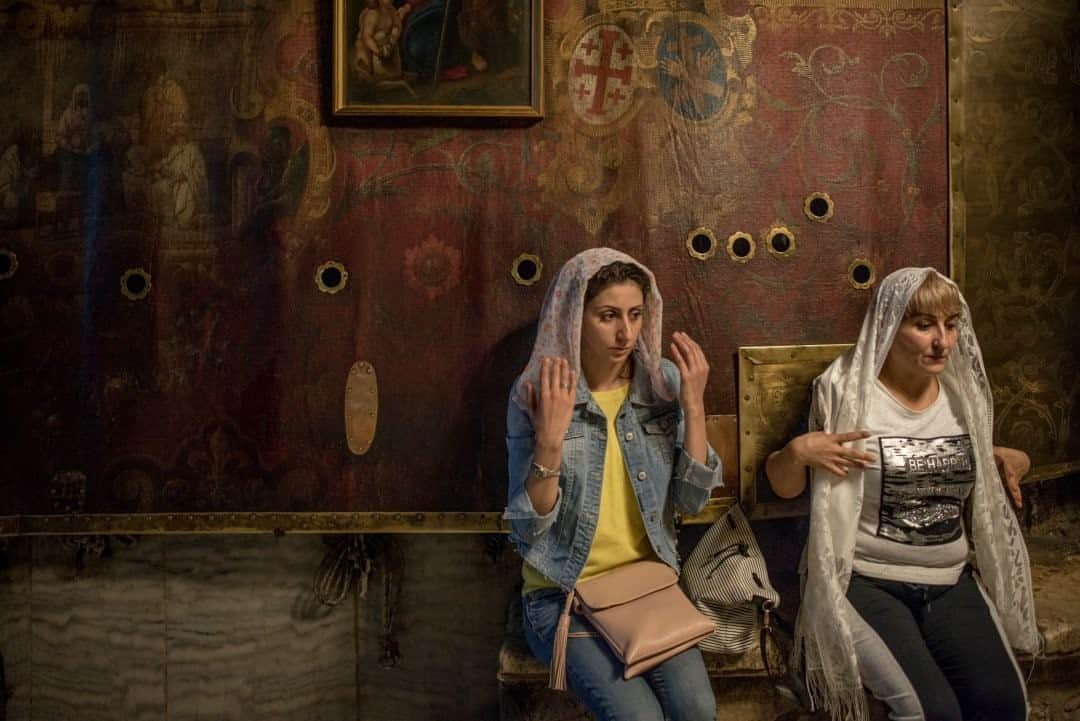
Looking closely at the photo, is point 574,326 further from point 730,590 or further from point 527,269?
point 730,590

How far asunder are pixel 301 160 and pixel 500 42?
0.63 meters

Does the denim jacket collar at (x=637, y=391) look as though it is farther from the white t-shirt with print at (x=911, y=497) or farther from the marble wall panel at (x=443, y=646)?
the marble wall panel at (x=443, y=646)

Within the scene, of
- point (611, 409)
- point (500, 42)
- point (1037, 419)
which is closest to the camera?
point (611, 409)

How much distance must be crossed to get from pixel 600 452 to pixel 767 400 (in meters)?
0.62

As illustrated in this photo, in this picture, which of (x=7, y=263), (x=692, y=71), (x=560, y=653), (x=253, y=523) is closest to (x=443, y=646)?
(x=253, y=523)

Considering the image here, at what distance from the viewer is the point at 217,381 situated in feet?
7.30

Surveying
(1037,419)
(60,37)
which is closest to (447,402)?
(60,37)

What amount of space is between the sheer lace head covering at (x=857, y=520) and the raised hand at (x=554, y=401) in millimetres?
635

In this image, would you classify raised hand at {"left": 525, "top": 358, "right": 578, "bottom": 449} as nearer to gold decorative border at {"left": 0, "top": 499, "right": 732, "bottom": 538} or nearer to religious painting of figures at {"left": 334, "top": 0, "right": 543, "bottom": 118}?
gold decorative border at {"left": 0, "top": 499, "right": 732, "bottom": 538}

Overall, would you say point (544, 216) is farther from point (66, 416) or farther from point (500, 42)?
point (66, 416)

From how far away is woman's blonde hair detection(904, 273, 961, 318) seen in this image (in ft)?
6.04

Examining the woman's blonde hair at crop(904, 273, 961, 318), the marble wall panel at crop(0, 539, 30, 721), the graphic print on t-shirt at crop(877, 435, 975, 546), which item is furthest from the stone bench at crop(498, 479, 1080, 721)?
the marble wall panel at crop(0, 539, 30, 721)

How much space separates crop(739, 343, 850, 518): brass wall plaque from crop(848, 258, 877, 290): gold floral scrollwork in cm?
19

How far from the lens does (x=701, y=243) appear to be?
2.25 m
